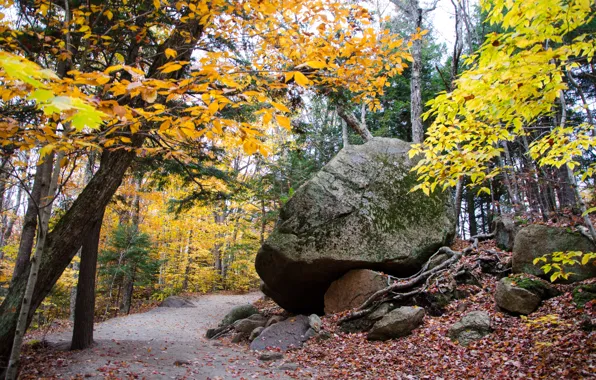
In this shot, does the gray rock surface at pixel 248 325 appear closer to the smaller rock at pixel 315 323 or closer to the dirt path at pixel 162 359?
the dirt path at pixel 162 359

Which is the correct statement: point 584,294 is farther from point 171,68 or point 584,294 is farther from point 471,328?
point 171,68

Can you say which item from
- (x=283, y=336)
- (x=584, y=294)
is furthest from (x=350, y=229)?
(x=584, y=294)

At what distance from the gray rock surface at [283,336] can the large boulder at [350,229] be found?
40.9 inches

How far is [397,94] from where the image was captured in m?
18.0

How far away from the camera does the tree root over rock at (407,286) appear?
6543 mm

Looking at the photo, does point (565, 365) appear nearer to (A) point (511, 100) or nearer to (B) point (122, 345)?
(A) point (511, 100)

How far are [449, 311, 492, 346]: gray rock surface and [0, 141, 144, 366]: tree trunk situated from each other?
5.52 meters

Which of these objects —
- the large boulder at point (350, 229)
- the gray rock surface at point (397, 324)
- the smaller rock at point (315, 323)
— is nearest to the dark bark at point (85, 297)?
the large boulder at point (350, 229)

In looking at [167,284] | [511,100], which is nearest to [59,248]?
[511,100]

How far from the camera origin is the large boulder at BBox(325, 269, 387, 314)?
708cm

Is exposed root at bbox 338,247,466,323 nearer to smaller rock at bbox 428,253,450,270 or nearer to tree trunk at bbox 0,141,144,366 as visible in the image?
smaller rock at bbox 428,253,450,270

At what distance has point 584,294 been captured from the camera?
472 centimetres

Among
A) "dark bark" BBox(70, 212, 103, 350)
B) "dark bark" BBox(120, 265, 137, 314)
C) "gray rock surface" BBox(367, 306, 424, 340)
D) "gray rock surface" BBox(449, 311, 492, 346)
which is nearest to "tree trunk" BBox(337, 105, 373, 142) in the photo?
"gray rock surface" BBox(367, 306, 424, 340)

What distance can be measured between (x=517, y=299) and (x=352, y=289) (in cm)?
314
